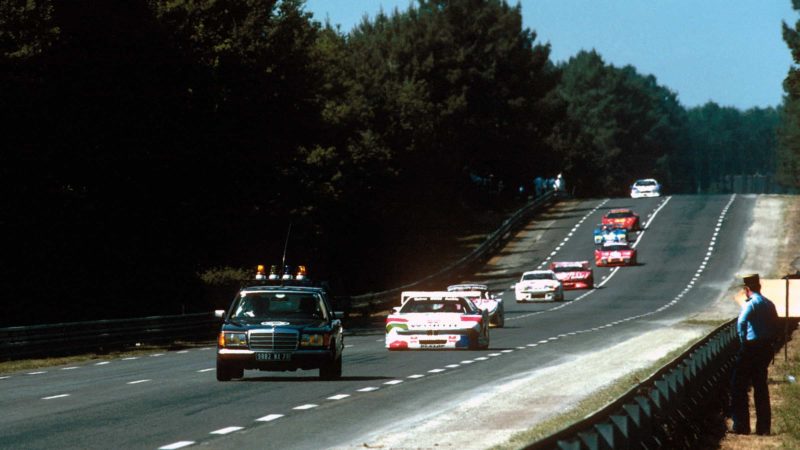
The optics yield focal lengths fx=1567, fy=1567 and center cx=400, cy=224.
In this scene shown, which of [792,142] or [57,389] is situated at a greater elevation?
[792,142]

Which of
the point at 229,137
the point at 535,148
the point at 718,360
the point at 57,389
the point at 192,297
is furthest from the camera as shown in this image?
the point at 535,148

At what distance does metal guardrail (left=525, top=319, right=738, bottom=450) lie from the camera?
915cm

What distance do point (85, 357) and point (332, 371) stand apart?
11.3 m

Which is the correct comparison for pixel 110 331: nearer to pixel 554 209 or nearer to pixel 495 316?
pixel 495 316

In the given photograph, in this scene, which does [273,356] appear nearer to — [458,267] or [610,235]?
[458,267]

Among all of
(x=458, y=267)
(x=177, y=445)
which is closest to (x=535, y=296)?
(x=458, y=267)

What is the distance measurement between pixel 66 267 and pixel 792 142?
148765 millimetres

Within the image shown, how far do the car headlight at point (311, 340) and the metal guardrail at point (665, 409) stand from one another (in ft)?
19.9

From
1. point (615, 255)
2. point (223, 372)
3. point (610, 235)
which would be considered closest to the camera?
point (223, 372)

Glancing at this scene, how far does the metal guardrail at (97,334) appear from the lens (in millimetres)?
33562

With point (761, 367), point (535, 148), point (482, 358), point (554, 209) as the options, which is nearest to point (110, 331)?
point (482, 358)

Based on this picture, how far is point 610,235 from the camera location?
8688 centimetres

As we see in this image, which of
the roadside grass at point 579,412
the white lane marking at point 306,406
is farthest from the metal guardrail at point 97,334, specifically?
the white lane marking at point 306,406

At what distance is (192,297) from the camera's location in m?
52.2
